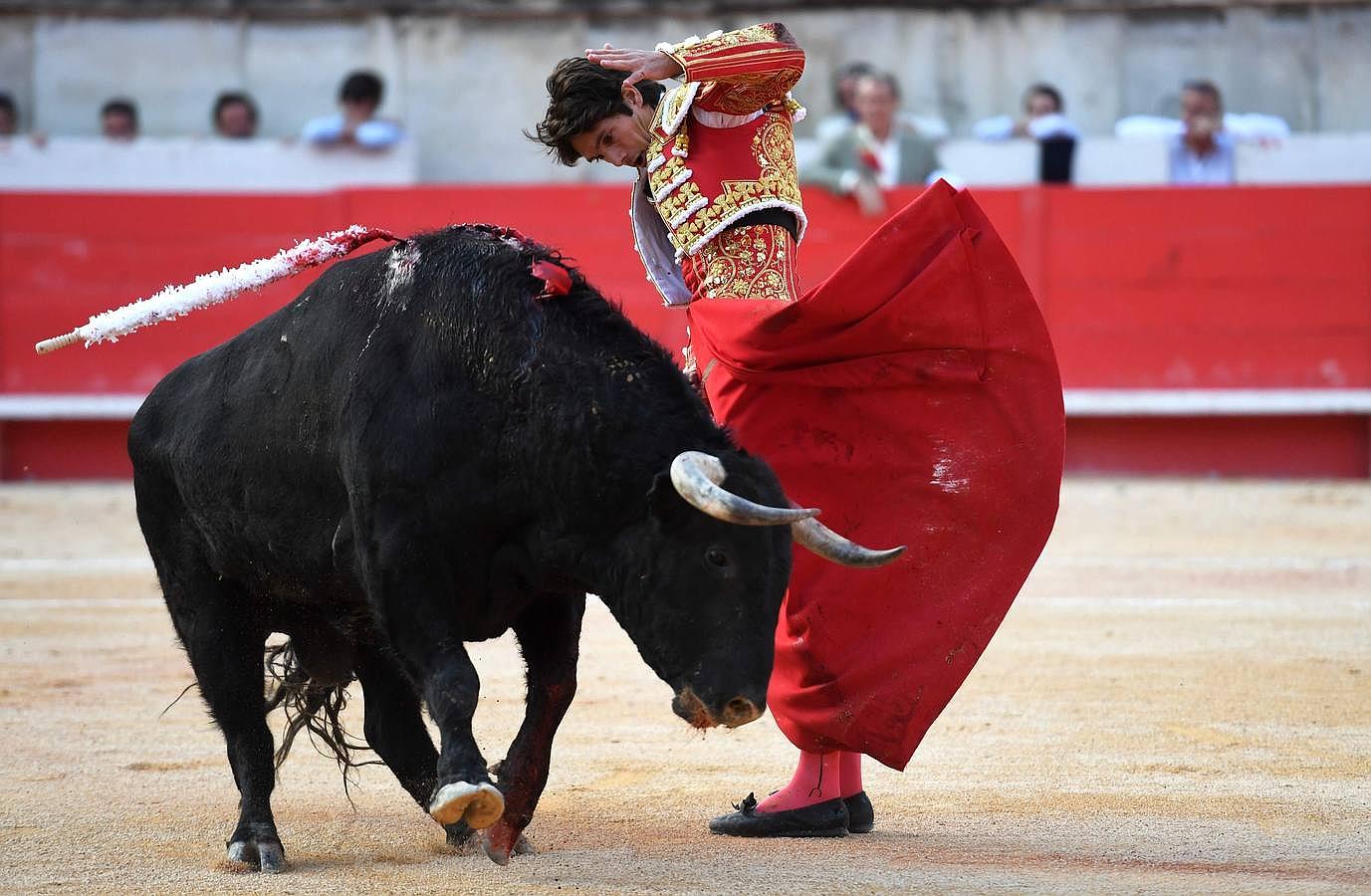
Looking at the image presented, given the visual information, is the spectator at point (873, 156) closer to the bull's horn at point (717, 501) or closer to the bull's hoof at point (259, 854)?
the bull's hoof at point (259, 854)

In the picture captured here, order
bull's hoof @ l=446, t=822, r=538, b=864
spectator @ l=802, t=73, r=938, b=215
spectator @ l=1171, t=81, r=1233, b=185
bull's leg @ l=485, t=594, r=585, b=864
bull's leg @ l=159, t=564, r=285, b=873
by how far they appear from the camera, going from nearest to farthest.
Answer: bull's leg @ l=485, t=594, r=585, b=864, bull's hoof @ l=446, t=822, r=538, b=864, bull's leg @ l=159, t=564, r=285, b=873, spectator @ l=802, t=73, r=938, b=215, spectator @ l=1171, t=81, r=1233, b=185

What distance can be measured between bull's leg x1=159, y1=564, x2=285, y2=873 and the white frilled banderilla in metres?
0.43

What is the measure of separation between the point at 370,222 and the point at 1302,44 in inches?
232

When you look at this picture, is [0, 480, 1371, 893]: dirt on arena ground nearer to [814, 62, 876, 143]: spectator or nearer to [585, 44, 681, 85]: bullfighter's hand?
[585, 44, 681, 85]: bullfighter's hand

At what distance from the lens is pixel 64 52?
38.2 feet

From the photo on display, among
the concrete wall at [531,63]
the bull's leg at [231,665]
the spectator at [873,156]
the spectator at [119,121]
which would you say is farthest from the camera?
the concrete wall at [531,63]

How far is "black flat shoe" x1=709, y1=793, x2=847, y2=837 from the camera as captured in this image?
3.08m

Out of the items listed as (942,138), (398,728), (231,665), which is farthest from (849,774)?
(942,138)

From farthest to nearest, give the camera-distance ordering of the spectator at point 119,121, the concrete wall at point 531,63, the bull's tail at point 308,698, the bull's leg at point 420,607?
the concrete wall at point 531,63
the spectator at point 119,121
the bull's tail at point 308,698
the bull's leg at point 420,607

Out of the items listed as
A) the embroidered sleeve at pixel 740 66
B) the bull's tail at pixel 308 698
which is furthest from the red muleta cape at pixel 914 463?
the bull's tail at pixel 308 698

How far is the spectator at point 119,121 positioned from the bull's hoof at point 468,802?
847 centimetres

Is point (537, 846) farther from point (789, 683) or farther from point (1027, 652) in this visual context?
point (1027, 652)

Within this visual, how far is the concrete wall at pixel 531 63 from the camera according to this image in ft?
38.0

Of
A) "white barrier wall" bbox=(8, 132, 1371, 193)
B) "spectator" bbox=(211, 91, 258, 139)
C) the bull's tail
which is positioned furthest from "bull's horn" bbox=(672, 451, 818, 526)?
"spectator" bbox=(211, 91, 258, 139)
